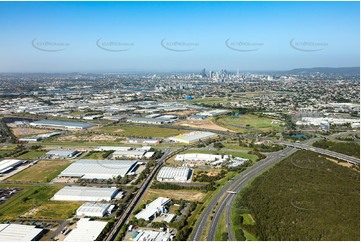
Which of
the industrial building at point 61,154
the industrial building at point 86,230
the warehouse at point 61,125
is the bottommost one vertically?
the industrial building at point 86,230

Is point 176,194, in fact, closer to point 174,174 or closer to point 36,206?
point 174,174

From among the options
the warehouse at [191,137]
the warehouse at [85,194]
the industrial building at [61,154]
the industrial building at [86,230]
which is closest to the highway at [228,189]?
the industrial building at [86,230]

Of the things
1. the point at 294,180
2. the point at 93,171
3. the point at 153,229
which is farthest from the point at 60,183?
the point at 294,180

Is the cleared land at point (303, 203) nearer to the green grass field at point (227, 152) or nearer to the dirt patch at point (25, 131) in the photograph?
the green grass field at point (227, 152)

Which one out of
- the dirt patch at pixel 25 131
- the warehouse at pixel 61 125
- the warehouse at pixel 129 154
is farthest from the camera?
the warehouse at pixel 61 125

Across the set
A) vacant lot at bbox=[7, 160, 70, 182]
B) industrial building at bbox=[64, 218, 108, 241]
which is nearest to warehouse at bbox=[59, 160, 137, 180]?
vacant lot at bbox=[7, 160, 70, 182]

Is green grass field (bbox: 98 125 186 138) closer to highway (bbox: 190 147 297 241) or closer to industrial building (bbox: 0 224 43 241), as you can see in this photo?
highway (bbox: 190 147 297 241)

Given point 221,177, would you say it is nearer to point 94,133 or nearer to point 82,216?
point 82,216

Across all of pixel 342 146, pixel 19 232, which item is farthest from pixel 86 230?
pixel 342 146

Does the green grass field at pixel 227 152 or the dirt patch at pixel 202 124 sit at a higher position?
the dirt patch at pixel 202 124
